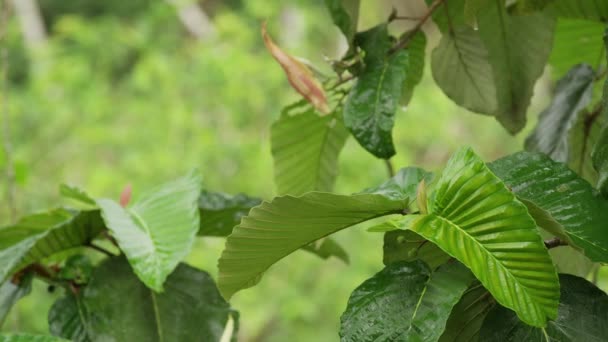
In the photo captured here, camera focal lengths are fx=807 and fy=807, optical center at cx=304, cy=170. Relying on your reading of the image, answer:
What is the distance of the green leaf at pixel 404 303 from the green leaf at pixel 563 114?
0.79 feet

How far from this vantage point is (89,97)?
3688 millimetres

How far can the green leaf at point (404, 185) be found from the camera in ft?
1.48

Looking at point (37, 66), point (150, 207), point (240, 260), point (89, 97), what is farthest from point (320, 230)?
point (37, 66)

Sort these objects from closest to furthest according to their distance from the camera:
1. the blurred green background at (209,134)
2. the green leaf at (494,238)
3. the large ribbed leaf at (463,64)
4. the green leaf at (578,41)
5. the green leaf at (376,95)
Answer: the green leaf at (494,238)
the green leaf at (376,95)
the large ribbed leaf at (463,64)
the green leaf at (578,41)
the blurred green background at (209,134)

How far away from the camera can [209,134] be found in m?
3.24

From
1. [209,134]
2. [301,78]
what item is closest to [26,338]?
[301,78]

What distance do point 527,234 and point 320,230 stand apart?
0.11 m

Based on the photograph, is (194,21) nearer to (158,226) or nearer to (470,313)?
(158,226)

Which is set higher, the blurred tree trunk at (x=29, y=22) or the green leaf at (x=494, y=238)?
the green leaf at (x=494, y=238)

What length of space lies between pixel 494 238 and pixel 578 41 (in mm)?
434

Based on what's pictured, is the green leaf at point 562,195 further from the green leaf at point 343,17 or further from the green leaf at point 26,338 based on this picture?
the green leaf at point 26,338

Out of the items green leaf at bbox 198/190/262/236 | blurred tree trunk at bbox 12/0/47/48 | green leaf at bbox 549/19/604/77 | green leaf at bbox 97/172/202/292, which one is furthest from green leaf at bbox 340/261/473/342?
blurred tree trunk at bbox 12/0/47/48

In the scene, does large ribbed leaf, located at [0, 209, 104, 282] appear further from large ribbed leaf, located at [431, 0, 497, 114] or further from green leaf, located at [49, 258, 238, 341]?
large ribbed leaf, located at [431, 0, 497, 114]

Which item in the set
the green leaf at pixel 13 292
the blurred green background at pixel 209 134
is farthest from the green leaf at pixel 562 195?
the blurred green background at pixel 209 134
